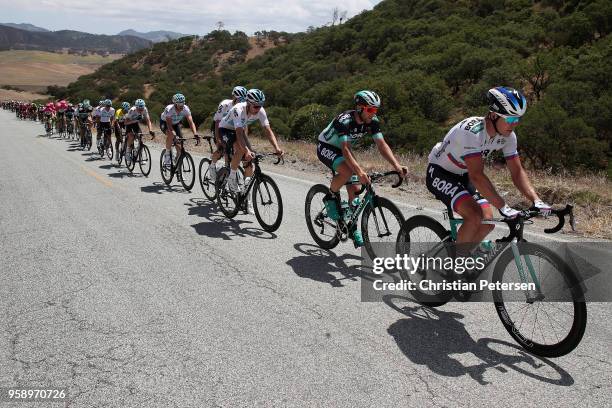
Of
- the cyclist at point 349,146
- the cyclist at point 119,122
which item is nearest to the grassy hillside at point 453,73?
the cyclist at point 119,122

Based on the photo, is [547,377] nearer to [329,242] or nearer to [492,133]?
[492,133]

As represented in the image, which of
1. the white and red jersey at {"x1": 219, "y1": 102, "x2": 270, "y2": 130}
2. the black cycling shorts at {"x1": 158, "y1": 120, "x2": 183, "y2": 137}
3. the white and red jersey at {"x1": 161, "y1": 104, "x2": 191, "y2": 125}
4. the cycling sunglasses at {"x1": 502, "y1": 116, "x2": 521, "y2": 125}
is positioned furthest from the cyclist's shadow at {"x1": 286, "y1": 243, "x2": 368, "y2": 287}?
the black cycling shorts at {"x1": 158, "y1": 120, "x2": 183, "y2": 137}

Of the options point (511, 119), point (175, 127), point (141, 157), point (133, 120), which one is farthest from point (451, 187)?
point (133, 120)

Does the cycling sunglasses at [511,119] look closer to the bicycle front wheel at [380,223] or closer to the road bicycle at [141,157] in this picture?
the bicycle front wheel at [380,223]

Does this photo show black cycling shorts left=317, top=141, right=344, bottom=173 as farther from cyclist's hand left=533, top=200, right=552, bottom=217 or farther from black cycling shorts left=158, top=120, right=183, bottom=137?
black cycling shorts left=158, top=120, right=183, bottom=137

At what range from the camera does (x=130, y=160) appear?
13680mm

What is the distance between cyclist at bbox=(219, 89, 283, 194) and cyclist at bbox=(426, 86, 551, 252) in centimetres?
328

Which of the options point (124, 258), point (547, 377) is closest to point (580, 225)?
point (547, 377)

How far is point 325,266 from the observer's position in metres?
5.99

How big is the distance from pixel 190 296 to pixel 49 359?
1527 mm

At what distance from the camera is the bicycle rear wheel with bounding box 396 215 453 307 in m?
4.69

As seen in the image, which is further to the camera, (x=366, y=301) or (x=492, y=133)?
(x=366, y=301)

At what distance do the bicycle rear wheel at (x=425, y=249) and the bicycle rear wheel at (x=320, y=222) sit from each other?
4.85 feet

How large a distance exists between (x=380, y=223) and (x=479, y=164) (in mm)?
1843
